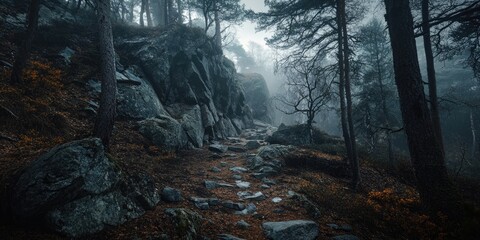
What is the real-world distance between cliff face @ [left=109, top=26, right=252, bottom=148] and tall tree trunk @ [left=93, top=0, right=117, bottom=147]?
4.00 m

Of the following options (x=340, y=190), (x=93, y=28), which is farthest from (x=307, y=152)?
(x=93, y=28)

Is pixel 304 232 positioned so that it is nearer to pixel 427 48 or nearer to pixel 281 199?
pixel 281 199

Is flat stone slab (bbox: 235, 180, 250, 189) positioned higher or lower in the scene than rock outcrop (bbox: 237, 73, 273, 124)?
lower

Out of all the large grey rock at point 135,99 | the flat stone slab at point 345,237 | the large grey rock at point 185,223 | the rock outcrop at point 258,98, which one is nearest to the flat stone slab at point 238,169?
the large grey rock at point 135,99

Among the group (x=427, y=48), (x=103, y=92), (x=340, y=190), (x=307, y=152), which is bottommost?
(x=340, y=190)

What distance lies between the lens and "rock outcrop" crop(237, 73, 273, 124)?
36.6m

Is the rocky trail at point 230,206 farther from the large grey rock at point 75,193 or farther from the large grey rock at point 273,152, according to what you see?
the large grey rock at point 75,193

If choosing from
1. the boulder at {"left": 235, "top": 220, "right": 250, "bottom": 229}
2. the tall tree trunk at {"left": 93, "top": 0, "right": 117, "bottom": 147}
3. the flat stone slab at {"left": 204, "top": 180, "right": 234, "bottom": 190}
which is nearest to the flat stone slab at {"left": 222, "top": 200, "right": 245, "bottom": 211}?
the boulder at {"left": 235, "top": 220, "right": 250, "bottom": 229}

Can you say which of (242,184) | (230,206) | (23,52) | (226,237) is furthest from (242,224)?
(23,52)

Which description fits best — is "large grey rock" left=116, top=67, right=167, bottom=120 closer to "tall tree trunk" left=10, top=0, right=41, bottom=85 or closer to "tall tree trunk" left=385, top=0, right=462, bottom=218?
"tall tree trunk" left=10, top=0, right=41, bottom=85

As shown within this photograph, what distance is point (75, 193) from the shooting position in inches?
174

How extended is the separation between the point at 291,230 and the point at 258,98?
32678mm

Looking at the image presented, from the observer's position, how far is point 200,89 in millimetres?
18312

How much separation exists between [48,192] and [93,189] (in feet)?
2.28
